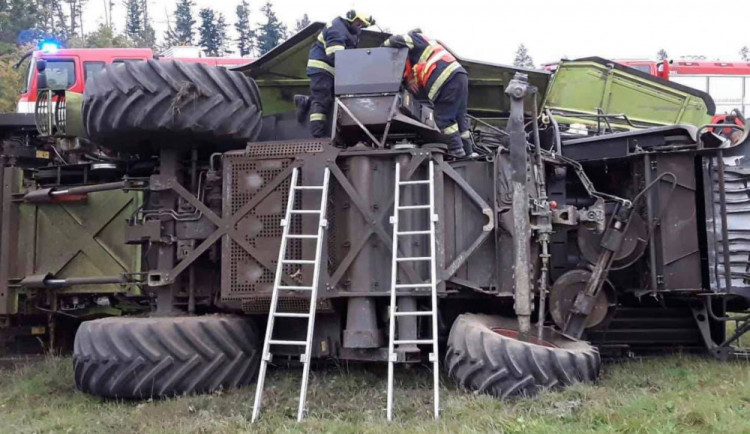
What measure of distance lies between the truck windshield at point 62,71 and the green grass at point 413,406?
871cm

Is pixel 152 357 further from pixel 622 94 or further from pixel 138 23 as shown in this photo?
pixel 138 23

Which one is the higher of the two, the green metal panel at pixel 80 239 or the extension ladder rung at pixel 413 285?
the green metal panel at pixel 80 239

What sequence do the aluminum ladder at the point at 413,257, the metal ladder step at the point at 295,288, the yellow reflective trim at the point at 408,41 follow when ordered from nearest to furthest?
the aluminum ladder at the point at 413,257 < the metal ladder step at the point at 295,288 < the yellow reflective trim at the point at 408,41

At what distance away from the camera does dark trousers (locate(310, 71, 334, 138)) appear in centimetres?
616

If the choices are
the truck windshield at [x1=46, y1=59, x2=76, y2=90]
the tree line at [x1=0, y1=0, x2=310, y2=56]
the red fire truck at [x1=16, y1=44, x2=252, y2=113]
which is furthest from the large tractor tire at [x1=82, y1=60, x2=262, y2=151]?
the tree line at [x1=0, y1=0, x2=310, y2=56]

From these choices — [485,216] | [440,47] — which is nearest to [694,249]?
[485,216]

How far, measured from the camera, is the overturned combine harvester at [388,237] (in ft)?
17.3

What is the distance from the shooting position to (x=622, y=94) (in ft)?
33.6

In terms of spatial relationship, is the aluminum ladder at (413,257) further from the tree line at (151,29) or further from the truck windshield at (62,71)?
the tree line at (151,29)

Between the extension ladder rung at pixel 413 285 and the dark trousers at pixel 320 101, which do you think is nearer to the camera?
the extension ladder rung at pixel 413 285

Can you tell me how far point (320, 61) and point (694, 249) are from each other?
11.5ft

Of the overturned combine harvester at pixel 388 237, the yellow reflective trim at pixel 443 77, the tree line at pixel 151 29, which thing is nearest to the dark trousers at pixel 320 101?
the overturned combine harvester at pixel 388 237

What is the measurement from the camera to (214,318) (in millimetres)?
5535

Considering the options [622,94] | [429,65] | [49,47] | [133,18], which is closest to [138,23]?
[133,18]
